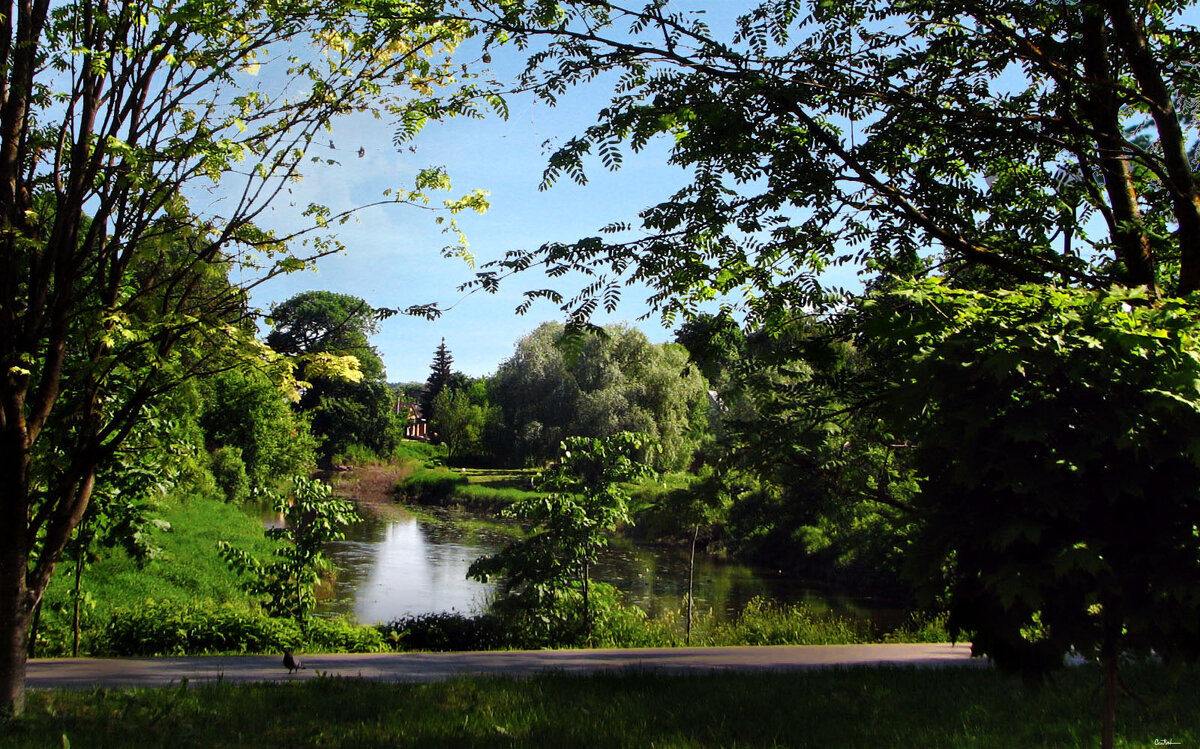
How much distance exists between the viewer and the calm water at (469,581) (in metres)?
17.4

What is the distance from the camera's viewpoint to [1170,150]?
5.38 m

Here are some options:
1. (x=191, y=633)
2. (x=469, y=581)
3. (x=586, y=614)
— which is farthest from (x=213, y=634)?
(x=469, y=581)

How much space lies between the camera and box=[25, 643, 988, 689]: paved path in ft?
24.4

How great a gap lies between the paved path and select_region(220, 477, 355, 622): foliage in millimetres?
1828

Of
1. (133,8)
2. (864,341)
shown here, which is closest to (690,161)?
(864,341)

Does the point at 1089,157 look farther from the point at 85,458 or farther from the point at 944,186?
the point at 85,458

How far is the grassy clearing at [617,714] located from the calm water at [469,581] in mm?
9254

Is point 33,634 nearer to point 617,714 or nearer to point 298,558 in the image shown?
point 298,558

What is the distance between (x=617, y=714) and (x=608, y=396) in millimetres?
31225

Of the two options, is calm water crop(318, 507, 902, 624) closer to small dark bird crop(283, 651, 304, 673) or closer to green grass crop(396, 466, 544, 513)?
small dark bird crop(283, 651, 304, 673)

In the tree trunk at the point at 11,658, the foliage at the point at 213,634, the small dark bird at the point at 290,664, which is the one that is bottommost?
the foliage at the point at 213,634

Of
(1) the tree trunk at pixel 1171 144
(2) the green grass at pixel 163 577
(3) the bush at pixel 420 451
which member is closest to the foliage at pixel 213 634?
(2) the green grass at pixel 163 577

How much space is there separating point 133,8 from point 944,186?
5.68 metres

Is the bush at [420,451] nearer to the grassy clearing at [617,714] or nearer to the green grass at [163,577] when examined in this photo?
the green grass at [163,577]
